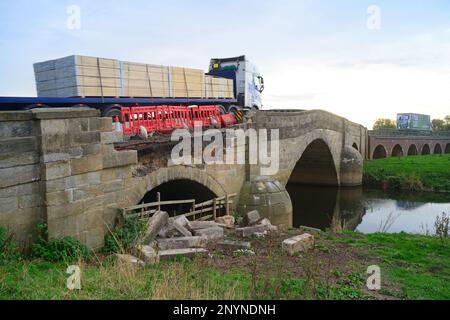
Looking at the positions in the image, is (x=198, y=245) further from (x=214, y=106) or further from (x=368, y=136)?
(x=368, y=136)

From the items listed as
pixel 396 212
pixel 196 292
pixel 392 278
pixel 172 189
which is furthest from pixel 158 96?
pixel 396 212

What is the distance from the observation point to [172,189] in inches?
527

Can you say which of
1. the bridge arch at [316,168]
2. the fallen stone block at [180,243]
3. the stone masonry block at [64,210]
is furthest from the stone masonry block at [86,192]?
the bridge arch at [316,168]

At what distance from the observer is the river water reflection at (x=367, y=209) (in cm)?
1806

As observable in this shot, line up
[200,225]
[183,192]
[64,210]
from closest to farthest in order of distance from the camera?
[64,210] < [200,225] < [183,192]

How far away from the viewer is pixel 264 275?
5.81 meters

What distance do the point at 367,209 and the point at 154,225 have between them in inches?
645

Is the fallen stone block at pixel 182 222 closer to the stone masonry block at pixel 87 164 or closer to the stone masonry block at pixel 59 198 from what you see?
the stone masonry block at pixel 87 164

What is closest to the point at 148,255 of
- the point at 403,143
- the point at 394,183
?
the point at 394,183

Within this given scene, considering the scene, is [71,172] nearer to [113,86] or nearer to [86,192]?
[86,192]

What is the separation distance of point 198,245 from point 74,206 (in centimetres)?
258

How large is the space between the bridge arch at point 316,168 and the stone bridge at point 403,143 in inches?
425

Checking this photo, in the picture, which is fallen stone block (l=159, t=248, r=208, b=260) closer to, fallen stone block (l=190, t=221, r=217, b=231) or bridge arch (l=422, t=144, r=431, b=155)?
fallen stone block (l=190, t=221, r=217, b=231)

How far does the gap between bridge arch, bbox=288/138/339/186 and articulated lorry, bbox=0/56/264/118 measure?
1052 centimetres
